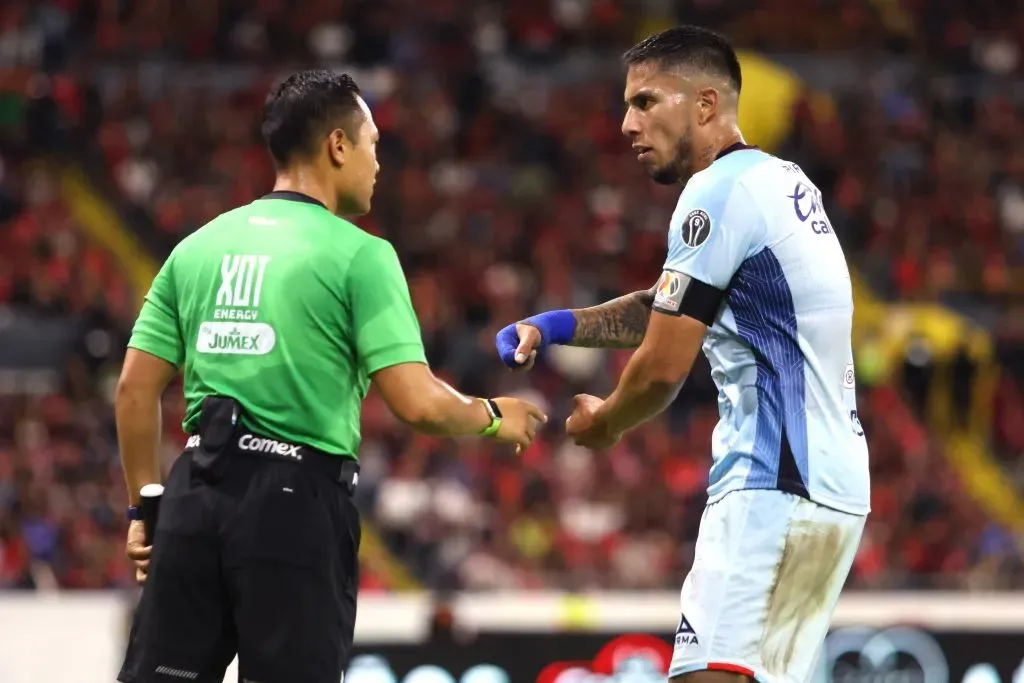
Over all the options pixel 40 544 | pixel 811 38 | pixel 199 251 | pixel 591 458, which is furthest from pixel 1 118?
pixel 199 251

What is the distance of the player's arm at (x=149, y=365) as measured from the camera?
189 inches

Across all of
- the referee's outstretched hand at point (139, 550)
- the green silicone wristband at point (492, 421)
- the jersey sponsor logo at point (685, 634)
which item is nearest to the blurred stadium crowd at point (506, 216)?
the referee's outstretched hand at point (139, 550)

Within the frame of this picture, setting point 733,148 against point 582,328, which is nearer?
point 733,148

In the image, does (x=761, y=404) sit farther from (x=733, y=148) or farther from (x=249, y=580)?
(x=249, y=580)

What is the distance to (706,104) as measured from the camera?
4.77 metres

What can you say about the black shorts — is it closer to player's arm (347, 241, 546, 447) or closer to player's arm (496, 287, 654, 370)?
player's arm (347, 241, 546, 447)

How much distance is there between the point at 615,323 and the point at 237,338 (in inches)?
53.2

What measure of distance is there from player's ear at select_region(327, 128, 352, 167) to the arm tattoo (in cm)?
96

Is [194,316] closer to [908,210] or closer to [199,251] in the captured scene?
[199,251]

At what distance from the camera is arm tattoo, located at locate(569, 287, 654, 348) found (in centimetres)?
526

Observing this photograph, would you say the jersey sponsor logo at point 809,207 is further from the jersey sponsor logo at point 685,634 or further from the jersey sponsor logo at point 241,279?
the jersey sponsor logo at point 241,279

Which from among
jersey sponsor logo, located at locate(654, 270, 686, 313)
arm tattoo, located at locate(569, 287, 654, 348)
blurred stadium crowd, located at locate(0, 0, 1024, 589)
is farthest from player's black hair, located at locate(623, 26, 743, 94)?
blurred stadium crowd, located at locate(0, 0, 1024, 589)

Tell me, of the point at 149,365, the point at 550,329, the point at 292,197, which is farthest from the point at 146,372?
the point at 550,329

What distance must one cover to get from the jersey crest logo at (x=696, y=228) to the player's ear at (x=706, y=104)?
1.37ft
